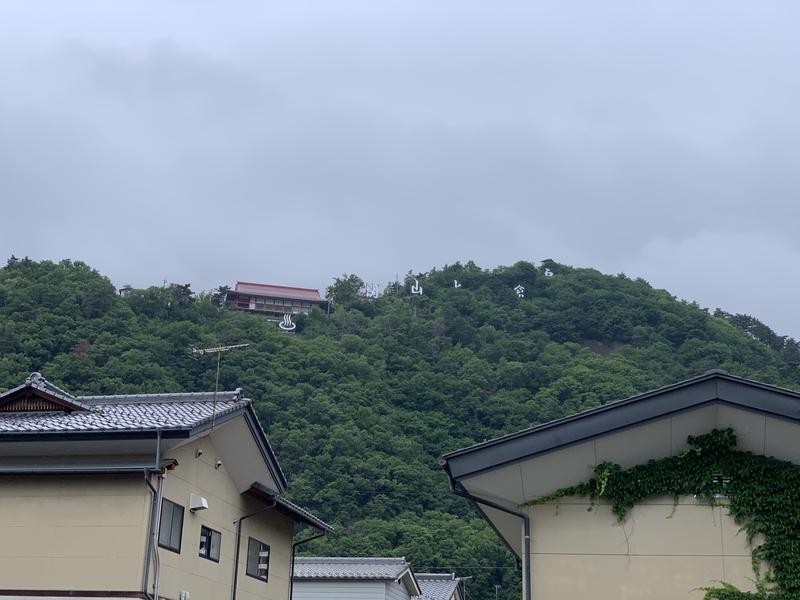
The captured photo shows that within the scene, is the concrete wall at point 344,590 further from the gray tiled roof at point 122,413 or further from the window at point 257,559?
the gray tiled roof at point 122,413

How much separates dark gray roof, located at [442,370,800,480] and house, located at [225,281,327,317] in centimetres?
10288

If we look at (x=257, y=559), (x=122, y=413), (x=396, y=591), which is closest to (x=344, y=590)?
(x=396, y=591)

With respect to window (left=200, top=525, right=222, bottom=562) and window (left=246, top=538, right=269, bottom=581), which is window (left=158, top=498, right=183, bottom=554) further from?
window (left=246, top=538, right=269, bottom=581)

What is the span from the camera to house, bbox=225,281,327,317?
11556cm

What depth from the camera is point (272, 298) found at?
382 feet

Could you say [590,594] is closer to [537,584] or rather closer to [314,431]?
[537,584]

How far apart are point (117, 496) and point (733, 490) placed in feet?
30.5

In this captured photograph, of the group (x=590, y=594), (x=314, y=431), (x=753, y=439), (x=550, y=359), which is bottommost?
(x=590, y=594)

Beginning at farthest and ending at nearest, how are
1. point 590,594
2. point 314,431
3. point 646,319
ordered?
point 646,319
point 314,431
point 590,594

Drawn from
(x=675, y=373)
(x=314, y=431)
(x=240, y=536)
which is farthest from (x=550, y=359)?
(x=240, y=536)

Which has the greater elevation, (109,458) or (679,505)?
(109,458)

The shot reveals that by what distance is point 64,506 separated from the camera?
1557 centimetres

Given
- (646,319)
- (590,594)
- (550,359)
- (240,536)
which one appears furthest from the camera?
(646,319)

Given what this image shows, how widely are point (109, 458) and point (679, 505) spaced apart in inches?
362
